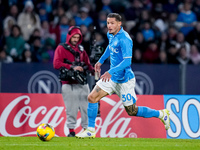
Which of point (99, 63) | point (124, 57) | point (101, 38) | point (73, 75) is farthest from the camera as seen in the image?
point (101, 38)

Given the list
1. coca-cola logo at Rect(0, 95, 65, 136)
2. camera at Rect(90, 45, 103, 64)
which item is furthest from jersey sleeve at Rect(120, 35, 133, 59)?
coca-cola logo at Rect(0, 95, 65, 136)

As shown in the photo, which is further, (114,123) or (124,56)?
(114,123)

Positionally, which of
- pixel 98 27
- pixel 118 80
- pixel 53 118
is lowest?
pixel 53 118

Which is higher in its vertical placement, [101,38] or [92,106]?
[101,38]

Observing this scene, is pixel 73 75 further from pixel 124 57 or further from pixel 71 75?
pixel 124 57

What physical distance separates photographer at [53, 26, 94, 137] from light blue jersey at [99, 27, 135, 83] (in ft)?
4.11

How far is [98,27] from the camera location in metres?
15.2

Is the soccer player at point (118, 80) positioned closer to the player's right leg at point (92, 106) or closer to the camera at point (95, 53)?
the player's right leg at point (92, 106)

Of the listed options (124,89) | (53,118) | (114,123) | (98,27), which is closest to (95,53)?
(114,123)

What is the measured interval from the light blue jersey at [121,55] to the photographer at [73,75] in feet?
4.11

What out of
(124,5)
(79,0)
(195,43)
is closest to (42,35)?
(79,0)

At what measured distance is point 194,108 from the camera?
10.3m

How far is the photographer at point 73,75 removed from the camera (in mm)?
9766

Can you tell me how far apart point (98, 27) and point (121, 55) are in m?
6.73
